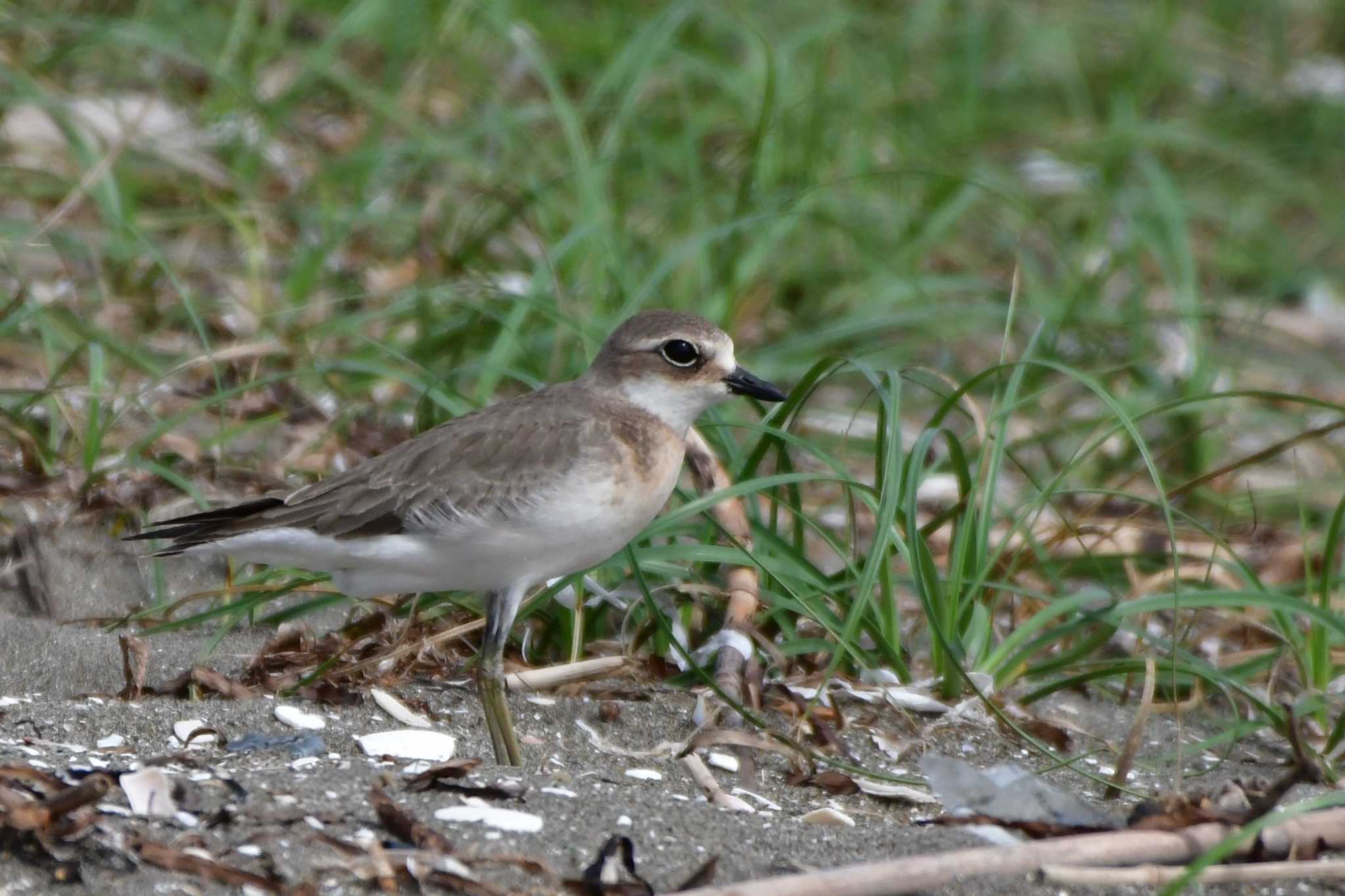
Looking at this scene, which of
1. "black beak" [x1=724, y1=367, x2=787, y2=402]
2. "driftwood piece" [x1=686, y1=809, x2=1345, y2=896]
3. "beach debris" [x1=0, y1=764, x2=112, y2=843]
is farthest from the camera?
"black beak" [x1=724, y1=367, x2=787, y2=402]

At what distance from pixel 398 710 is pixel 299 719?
0.21 metres

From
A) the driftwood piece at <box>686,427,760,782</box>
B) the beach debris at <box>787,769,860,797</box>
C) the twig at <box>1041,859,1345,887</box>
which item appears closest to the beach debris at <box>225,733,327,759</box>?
the driftwood piece at <box>686,427,760,782</box>

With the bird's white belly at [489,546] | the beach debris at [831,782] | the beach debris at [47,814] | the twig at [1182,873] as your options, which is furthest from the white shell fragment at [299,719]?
the twig at [1182,873]

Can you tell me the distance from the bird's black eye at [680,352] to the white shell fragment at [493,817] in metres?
1.23

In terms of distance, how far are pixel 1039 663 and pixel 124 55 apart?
178 inches

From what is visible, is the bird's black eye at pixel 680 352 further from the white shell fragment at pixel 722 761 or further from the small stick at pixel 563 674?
the white shell fragment at pixel 722 761

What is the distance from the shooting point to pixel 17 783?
2809 mm

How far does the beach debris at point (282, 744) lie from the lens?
10.6ft

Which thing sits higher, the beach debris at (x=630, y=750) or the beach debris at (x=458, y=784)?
the beach debris at (x=458, y=784)

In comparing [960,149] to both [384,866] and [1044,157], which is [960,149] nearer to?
[1044,157]

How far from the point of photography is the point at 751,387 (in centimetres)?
383

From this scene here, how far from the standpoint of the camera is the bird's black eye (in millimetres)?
3830

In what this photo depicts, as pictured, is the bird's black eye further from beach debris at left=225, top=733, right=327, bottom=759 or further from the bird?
beach debris at left=225, top=733, right=327, bottom=759

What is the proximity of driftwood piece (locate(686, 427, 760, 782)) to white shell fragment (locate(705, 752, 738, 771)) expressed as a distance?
2 centimetres
